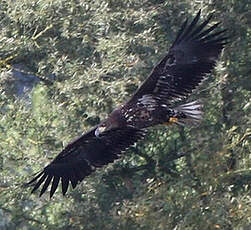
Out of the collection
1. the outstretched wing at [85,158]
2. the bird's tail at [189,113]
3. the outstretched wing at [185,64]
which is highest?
the outstretched wing at [185,64]

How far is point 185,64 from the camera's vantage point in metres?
12.4

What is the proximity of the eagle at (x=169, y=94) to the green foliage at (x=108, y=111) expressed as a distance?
1.01 feet

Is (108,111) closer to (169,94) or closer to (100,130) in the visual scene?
(100,130)

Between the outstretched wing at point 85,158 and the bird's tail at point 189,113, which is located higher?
the bird's tail at point 189,113

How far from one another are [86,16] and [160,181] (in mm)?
1989

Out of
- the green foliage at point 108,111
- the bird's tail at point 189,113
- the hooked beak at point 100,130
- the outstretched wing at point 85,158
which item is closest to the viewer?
the bird's tail at point 189,113

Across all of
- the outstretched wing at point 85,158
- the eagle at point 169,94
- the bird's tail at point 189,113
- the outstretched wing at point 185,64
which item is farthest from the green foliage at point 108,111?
the bird's tail at point 189,113

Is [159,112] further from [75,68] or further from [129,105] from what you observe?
[75,68]

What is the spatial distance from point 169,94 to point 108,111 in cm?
96

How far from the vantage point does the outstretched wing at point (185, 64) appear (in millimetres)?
12094

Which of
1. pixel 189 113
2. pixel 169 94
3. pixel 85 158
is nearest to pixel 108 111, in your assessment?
pixel 85 158

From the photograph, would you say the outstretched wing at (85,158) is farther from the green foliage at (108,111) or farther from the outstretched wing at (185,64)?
the outstretched wing at (185,64)

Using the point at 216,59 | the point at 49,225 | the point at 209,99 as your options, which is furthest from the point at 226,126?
the point at 49,225

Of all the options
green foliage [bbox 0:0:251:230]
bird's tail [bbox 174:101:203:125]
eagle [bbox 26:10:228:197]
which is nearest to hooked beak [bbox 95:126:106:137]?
eagle [bbox 26:10:228:197]
